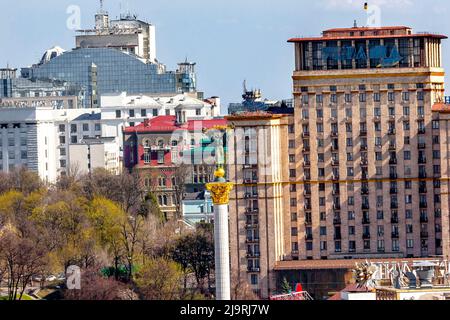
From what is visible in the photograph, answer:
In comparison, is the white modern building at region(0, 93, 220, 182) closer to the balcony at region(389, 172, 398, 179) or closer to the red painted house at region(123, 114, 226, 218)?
the red painted house at region(123, 114, 226, 218)

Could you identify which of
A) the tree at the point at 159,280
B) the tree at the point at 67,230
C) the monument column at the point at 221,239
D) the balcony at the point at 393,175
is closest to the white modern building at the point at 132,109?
the tree at the point at 67,230

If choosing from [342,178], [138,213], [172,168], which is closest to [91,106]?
[172,168]

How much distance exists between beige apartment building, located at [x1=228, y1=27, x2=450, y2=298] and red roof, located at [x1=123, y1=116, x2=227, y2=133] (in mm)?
45387

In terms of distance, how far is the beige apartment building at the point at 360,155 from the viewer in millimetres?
95562

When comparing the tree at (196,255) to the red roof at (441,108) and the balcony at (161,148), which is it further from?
the balcony at (161,148)

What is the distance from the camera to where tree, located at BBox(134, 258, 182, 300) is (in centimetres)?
8662

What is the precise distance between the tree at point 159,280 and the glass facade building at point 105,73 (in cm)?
8226

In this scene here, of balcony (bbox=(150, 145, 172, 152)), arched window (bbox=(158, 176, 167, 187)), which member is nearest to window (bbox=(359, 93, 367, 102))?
arched window (bbox=(158, 176, 167, 187))

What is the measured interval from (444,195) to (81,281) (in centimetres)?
1665

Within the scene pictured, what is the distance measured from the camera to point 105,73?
17538 centimetres

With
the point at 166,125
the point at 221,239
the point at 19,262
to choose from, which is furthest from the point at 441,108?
the point at 166,125

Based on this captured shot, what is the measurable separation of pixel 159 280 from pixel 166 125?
6156 cm
